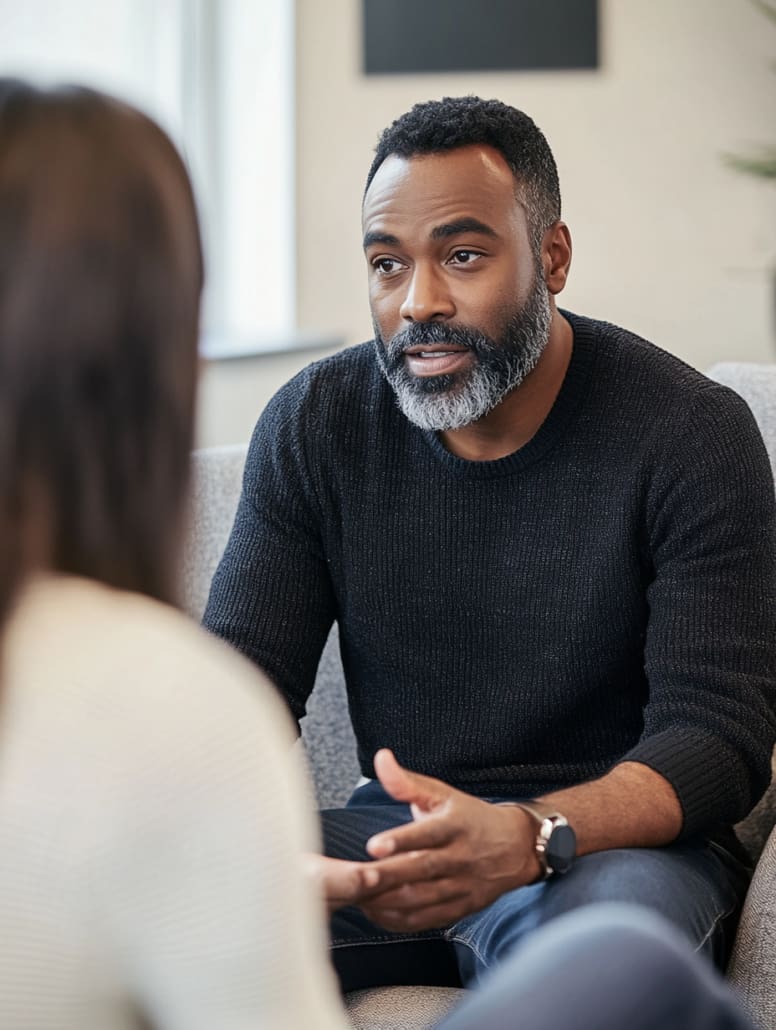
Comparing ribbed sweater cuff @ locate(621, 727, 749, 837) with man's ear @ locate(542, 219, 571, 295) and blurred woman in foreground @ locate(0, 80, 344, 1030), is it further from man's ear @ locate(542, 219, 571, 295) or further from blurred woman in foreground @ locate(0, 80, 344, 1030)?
blurred woman in foreground @ locate(0, 80, 344, 1030)

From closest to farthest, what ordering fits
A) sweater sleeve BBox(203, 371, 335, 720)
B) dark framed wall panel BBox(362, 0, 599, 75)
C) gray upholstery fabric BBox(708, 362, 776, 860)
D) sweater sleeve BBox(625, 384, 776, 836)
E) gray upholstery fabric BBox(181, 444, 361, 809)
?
sweater sleeve BBox(625, 384, 776, 836) < sweater sleeve BBox(203, 371, 335, 720) < gray upholstery fabric BBox(708, 362, 776, 860) < gray upholstery fabric BBox(181, 444, 361, 809) < dark framed wall panel BBox(362, 0, 599, 75)

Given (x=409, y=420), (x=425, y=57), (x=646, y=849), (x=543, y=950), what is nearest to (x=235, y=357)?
(x=425, y=57)

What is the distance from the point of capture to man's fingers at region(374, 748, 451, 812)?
123 centimetres

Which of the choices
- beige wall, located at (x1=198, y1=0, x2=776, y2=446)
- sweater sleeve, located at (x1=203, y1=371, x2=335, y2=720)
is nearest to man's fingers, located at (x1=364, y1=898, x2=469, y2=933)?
sweater sleeve, located at (x1=203, y1=371, x2=335, y2=720)

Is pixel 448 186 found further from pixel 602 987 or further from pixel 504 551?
pixel 602 987

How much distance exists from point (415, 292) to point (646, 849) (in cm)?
65

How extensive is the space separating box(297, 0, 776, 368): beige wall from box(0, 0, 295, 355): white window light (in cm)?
6

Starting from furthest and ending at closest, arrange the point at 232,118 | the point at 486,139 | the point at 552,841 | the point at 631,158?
the point at 631,158 → the point at 232,118 → the point at 486,139 → the point at 552,841

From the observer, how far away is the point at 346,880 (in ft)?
3.99

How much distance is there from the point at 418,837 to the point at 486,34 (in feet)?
8.44

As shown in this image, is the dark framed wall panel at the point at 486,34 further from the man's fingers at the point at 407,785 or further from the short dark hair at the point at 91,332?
the short dark hair at the point at 91,332

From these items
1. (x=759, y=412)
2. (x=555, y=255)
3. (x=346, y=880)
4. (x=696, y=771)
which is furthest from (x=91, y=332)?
(x=759, y=412)

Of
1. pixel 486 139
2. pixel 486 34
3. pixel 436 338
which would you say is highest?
pixel 486 34

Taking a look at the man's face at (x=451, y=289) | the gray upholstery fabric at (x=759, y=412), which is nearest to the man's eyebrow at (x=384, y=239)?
the man's face at (x=451, y=289)
